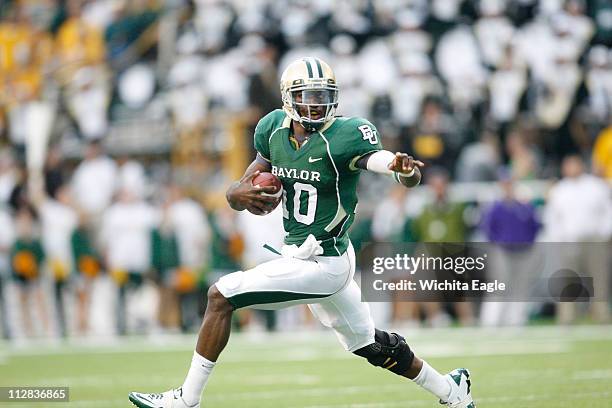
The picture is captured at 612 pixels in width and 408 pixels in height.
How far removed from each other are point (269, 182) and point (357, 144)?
0.49 m

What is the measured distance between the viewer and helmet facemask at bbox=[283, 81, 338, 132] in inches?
234

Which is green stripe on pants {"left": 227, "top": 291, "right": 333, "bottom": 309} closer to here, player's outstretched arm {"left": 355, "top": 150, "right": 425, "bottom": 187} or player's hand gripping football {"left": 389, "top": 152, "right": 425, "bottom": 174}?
player's outstretched arm {"left": 355, "top": 150, "right": 425, "bottom": 187}

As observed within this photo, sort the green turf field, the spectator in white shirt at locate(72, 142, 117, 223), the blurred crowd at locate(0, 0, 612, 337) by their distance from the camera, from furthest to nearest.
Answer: the spectator in white shirt at locate(72, 142, 117, 223)
the blurred crowd at locate(0, 0, 612, 337)
the green turf field

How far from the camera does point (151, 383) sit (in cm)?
875

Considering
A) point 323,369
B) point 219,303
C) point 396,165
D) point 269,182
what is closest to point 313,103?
point 269,182

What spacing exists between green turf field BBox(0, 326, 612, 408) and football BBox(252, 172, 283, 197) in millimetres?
1794

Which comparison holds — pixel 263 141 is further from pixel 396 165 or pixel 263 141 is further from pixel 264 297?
pixel 396 165

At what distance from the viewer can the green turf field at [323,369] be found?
24.6 feet

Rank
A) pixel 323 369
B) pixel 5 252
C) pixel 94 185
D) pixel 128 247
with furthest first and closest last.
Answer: pixel 94 185, pixel 128 247, pixel 5 252, pixel 323 369

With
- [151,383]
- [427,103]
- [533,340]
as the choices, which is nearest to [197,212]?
[427,103]

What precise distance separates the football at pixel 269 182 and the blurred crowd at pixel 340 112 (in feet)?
23.4

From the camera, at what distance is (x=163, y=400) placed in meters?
5.89

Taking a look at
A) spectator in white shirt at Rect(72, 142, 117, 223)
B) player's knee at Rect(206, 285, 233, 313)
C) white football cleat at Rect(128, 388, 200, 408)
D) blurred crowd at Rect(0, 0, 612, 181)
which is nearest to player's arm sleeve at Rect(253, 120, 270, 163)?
player's knee at Rect(206, 285, 233, 313)

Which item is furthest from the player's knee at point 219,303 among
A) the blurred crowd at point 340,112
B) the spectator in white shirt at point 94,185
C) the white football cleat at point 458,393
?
the spectator in white shirt at point 94,185
